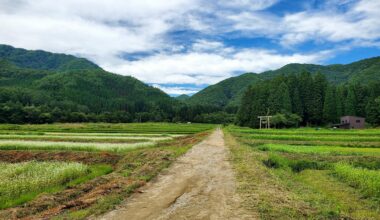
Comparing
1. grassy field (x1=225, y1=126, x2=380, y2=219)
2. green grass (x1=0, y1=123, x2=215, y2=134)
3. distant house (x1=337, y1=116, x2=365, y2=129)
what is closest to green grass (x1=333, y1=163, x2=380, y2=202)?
grassy field (x1=225, y1=126, x2=380, y2=219)

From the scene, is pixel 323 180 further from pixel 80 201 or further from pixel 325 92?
pixel 325 92

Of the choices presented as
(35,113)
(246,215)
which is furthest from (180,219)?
(35,113)

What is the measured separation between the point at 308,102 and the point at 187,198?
255 ft

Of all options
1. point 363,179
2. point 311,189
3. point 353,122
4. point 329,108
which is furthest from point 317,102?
point 311,189

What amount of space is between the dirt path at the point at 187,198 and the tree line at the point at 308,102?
206ft

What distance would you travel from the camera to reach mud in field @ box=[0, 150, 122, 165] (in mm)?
22672

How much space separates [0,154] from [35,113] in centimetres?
8765

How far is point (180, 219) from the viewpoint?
7680 millimetres

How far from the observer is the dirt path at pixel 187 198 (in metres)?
8.10

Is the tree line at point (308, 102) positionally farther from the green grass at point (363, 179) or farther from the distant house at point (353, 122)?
the green grass at point (363, 179)

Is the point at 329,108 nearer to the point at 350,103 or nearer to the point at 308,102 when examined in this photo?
the point at 308,102

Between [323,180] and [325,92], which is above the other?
[325,92]

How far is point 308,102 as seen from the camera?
263 feet

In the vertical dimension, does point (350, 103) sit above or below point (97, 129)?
above
